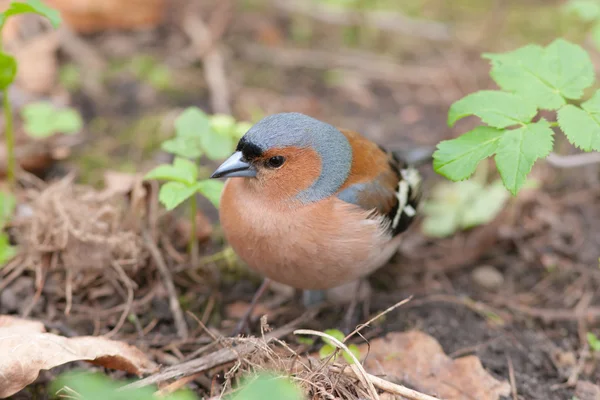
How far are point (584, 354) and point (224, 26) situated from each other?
447 cm

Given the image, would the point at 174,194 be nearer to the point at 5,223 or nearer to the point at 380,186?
the point at 380,186

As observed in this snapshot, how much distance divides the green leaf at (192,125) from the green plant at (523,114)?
146cm

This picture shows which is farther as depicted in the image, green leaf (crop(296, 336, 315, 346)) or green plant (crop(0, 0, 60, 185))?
green leaf (crop(296, 336, 315, 346))

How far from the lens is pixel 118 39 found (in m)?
6.01

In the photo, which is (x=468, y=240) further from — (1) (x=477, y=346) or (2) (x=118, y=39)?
(2) (x=118, y=39)

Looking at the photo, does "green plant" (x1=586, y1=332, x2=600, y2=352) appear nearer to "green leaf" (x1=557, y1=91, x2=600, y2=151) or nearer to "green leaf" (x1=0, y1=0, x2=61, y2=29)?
"green leaf" (x1=557, y1=91, x2=600, y2=151)

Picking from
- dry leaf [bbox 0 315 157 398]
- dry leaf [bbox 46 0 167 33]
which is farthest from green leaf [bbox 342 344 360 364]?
dry leaf [bbox 46 0 167 33]

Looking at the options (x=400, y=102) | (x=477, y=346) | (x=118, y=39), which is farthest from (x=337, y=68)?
(x=477, y=346)

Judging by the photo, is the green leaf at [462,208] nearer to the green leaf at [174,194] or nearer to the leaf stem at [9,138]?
the green leaf at [174,194]

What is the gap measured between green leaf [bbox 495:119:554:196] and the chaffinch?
83cm

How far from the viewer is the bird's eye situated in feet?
10.6

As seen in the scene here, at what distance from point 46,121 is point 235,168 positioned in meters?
2.12

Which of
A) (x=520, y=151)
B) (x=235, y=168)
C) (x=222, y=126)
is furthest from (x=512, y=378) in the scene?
(x=222, y=126)

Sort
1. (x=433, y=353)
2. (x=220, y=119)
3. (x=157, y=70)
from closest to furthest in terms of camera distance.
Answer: (x=433, y=353) < (x=220, y=119) < (x=157, y=70)
